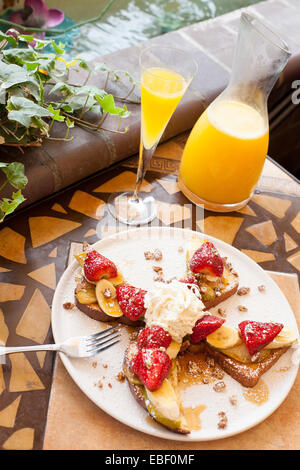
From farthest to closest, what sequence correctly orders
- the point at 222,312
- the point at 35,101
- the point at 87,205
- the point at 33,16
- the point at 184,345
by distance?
the point at 33,16 < the point at 87,205 < the point at 35,101 < the point at 222,312 < the point at 184,345

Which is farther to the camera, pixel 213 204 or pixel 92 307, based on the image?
pixel 213 204

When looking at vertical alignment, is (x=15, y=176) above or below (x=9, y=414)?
above

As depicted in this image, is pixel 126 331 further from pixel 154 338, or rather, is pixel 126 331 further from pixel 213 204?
pixel 213 204

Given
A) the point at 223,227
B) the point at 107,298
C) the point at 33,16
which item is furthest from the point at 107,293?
the point at 33,16

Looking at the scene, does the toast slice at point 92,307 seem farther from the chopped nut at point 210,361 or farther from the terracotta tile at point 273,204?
the terracotta tile at point 273,204

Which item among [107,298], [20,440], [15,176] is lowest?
[20,440]

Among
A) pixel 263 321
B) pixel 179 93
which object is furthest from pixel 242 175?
pixel 263 321

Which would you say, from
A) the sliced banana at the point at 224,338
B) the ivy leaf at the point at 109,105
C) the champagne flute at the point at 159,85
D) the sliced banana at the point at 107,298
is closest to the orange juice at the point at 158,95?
the champagne flute at the point at 159,85

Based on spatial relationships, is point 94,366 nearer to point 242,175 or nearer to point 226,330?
point 226,330
